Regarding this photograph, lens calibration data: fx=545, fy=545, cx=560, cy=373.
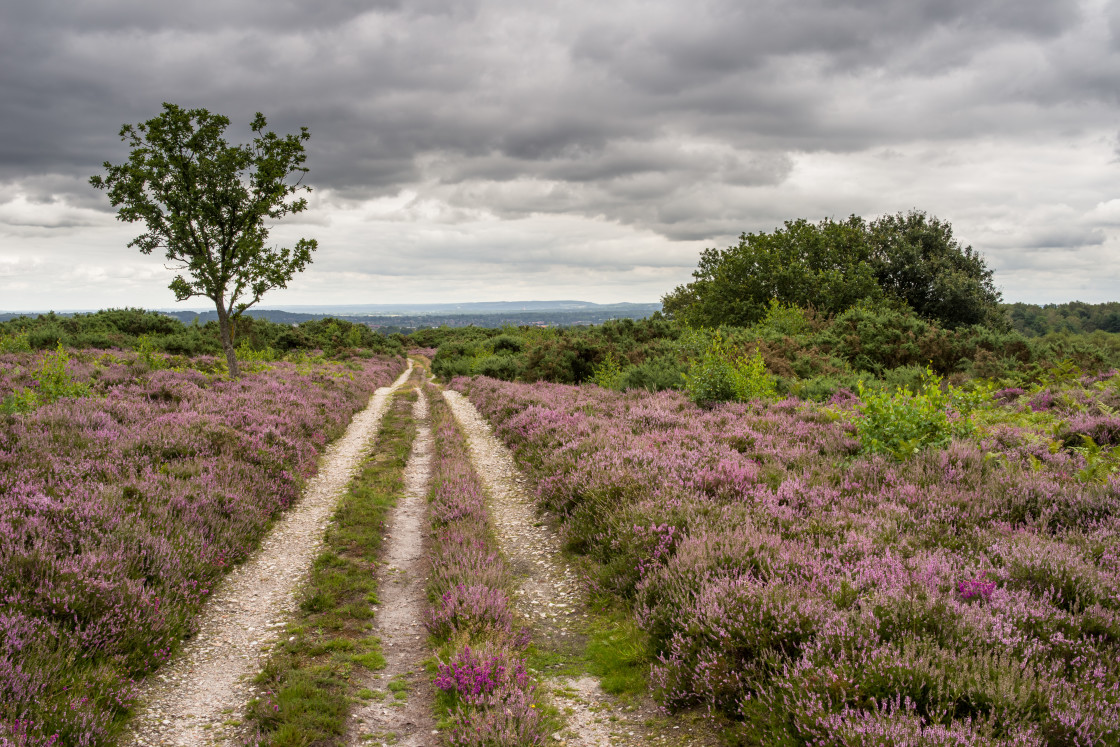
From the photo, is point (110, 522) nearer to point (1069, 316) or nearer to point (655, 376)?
point (655, 376)

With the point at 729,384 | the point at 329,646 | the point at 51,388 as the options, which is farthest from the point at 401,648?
the point at 729,384

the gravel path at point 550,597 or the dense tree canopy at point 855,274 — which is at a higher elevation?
the dense tree canopy at point 855,274

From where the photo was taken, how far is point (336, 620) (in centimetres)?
654

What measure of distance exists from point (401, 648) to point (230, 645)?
1.89 m

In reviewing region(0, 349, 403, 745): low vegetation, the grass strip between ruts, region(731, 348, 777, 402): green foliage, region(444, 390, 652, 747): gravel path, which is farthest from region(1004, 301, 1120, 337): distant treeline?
region(0, 349, 403, 745): low vegetation

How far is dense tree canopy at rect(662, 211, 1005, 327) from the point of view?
38844 millimetres

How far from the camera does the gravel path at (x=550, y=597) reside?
4.73 metres

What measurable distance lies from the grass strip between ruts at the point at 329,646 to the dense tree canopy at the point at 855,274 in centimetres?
3467

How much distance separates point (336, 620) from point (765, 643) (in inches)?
191

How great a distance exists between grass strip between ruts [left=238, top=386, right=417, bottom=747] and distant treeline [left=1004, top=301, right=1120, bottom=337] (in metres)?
82.0

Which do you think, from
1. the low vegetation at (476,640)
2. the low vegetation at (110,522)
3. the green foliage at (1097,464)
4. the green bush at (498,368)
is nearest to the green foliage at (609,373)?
the green bush at (498,368)

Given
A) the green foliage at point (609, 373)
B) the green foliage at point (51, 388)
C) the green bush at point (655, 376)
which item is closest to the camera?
the green foliage at point (51, 388)

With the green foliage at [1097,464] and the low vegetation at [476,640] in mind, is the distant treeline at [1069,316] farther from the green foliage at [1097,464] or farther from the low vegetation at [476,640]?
the low vegetation at [476,640]

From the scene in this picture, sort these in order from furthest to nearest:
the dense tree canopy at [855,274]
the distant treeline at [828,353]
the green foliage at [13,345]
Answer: the dense tree canopy at [855,274], the green foliage at [13,345], the distant treeline at [828,353]
